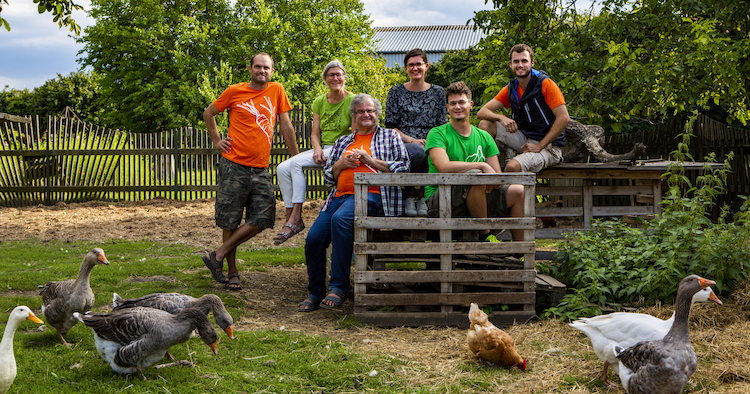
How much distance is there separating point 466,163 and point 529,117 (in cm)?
139

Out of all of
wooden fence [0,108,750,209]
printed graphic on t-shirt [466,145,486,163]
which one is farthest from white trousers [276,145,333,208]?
wooden fence [0,108,750,209]

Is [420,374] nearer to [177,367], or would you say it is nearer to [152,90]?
[177,367]

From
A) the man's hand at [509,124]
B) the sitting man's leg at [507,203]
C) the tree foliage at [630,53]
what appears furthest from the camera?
the tree foliage at [630,53]

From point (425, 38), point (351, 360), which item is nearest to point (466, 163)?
point (351, 360)

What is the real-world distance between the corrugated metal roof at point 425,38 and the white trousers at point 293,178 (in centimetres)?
4768

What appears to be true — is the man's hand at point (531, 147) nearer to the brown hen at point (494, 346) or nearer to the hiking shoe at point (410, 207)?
the hiking shoe at point (410, 207)

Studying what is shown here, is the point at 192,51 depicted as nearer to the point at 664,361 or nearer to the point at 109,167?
the point at 109,167

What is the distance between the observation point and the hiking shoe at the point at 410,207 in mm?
4879

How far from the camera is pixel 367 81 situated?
2830 centimetres

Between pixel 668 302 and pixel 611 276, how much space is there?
447mm

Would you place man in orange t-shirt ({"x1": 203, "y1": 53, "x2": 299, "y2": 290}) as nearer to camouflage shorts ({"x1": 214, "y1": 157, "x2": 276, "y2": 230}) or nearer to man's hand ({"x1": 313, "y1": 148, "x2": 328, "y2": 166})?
camouflage shorts ({"x1": 214, "y1": 157, "x2": 276, "y2": 230})

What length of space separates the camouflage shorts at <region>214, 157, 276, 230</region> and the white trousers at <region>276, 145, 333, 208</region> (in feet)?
0.52

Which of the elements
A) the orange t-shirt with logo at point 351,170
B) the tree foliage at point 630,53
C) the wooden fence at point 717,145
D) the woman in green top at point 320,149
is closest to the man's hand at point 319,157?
the woman in green top at point 320,149

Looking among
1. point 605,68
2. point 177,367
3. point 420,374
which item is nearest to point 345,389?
point 420,374
